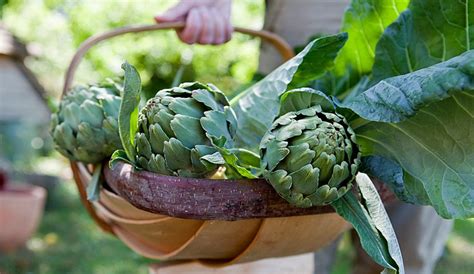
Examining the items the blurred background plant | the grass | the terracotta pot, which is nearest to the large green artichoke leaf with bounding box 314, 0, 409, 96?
the blurred background plant

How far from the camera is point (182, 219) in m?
0.79

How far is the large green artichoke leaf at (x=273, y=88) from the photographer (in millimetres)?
847

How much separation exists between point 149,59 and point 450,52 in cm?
404

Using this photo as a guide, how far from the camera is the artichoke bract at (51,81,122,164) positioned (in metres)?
0.88

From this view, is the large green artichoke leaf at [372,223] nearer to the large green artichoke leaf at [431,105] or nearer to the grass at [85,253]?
the large green artichoke leaf at [431,105]

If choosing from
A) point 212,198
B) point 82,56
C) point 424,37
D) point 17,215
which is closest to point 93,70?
point 17,215

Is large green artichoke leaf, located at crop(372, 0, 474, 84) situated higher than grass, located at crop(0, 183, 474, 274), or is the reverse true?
large green artichoke leaf, located at crop(372, 0, 474, 84)

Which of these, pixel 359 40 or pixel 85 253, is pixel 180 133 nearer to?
pixel 359 40

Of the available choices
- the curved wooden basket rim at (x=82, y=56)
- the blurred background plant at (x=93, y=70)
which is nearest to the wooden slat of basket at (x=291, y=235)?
the curved wooden basket rim at (x=82, y=56)

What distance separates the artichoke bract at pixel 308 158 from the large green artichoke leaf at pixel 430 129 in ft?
0.17

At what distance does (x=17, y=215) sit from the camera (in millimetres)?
3025

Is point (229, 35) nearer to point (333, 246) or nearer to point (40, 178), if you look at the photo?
point (333, 246)

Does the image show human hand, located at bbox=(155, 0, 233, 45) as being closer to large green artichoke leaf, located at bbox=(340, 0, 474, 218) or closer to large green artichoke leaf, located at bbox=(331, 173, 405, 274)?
large green artichoke leaf, located at bbox=(340, 0, 474, 218)

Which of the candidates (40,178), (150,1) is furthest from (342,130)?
(40,178)
